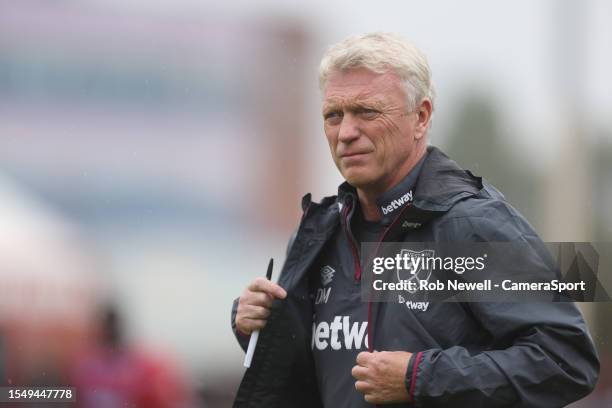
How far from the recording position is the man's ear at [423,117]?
230 centimetres

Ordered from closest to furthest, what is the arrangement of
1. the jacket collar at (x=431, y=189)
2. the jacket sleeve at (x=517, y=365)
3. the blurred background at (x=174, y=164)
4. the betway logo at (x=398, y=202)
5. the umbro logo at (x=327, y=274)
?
the jacket sleeve at (x=517, y=365) < the jacket collar at (x=431, y=189) < the betway logo at (x=398, y=202) < the umbro logo at (x=327, y=274) < the blurred background at (x=174, y=164)

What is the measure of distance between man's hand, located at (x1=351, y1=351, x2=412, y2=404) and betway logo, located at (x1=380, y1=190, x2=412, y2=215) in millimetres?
356

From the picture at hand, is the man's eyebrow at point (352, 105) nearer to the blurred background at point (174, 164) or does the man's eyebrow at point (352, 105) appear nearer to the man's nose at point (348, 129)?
the man's nose at point (348, 129)

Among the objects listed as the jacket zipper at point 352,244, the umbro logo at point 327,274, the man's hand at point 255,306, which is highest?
the jacket zipper at point 352,244

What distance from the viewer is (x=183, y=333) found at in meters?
6.34

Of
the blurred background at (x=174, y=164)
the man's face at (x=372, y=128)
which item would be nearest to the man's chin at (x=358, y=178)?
the man's face at (x=372, y=128)

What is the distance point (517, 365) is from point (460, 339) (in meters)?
0.15

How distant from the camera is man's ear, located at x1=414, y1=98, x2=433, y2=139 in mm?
2297

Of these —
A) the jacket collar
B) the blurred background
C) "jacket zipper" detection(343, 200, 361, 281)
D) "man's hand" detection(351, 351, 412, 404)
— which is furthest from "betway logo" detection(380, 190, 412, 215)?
the blurred background

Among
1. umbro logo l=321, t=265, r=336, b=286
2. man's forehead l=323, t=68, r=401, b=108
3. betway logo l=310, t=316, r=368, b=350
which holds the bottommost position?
betway logo l=310, t=316, r=368, b=350

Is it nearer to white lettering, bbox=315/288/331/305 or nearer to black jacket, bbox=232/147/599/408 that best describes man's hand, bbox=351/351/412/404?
black jacket, bbox=232/147/599/408

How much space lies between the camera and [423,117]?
7.61 ft

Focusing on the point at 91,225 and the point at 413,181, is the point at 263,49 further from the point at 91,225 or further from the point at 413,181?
the point at 413,181

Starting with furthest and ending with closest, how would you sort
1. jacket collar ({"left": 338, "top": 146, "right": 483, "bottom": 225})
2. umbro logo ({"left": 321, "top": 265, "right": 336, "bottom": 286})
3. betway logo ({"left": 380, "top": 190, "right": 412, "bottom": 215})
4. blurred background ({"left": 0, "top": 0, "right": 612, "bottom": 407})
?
blurred background ({"left": 0, "top": 0, "right": 612, "bottom": 407}) < umbro logo ({"left": 321, "top": 265, "right": 336, "bottom": 286}) < betway logo ({"left": 380, "top": 190, "right": 412, "bottom": 215}) < jacket collar ({"left": 338, "top": 146, "right": 483, "bottom": 225})
